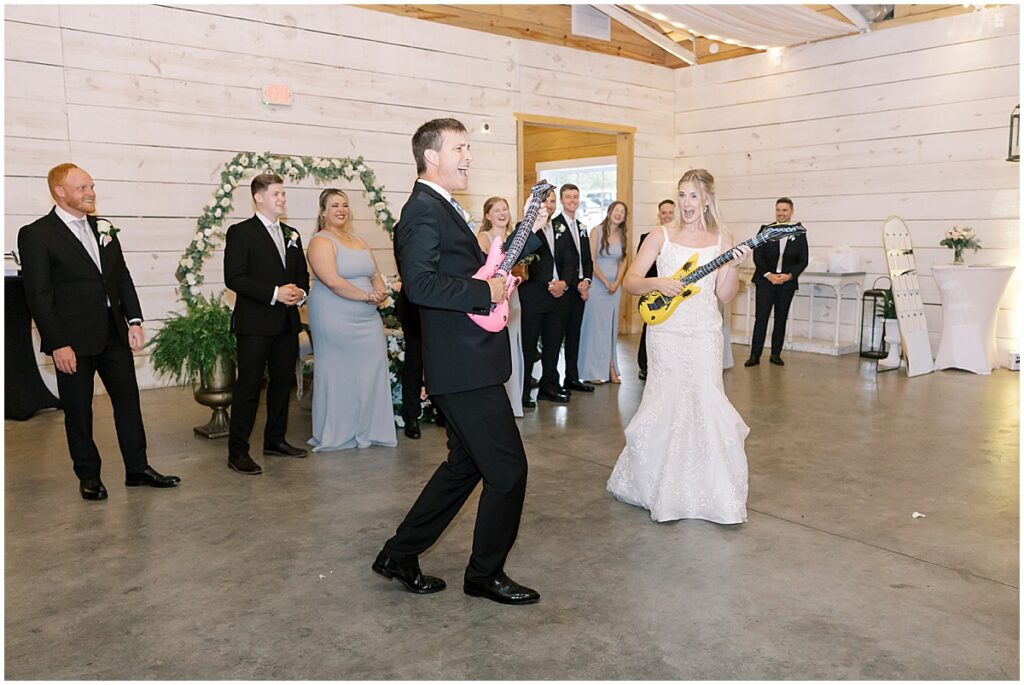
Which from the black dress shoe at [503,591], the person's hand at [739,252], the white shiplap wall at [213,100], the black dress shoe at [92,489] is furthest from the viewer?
the white shiplap wall at [213,100]

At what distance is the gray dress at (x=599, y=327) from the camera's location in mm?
7570

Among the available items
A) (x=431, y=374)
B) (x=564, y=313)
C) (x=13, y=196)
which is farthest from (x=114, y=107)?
(x=431, y=374)

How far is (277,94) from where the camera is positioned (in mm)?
7883

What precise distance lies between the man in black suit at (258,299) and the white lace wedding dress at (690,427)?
2.14 metres

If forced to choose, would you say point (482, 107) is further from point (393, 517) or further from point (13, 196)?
point (393, 517)

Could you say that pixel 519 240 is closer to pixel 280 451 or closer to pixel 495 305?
pixel 495 305

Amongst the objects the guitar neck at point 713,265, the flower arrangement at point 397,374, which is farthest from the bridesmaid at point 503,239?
the guitar neck at point 713,265

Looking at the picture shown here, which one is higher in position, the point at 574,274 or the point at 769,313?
the point at 574,274

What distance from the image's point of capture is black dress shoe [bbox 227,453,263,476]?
15.9 feet

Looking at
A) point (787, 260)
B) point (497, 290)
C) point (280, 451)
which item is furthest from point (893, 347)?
point (497, 290)

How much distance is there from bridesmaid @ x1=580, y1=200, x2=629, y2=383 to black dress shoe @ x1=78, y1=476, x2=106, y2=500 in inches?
171

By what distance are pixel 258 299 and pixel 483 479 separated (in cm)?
238

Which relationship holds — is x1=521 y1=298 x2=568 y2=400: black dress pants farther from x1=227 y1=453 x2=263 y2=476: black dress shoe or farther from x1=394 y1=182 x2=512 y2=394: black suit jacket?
x1=394 y1=182 x2=512 y2=394: black suit jacket

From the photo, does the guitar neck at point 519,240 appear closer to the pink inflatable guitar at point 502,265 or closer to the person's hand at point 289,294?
the pink inflatable guitar at point 502,265
